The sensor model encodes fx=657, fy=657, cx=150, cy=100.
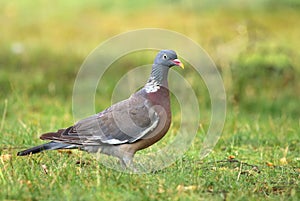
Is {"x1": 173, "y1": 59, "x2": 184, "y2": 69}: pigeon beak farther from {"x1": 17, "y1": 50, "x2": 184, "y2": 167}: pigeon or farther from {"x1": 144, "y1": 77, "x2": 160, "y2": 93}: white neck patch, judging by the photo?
{"x1": 144, "y1": 77, "x2": 160, "y2": 93}: white neck patch

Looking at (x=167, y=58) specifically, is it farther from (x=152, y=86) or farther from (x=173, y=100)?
(x=173, y=100)

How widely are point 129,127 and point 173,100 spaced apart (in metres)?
4.28

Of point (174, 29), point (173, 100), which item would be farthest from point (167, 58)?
point (174, 29)

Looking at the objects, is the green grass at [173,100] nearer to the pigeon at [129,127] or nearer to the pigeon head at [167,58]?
the pigeon at [129,127]

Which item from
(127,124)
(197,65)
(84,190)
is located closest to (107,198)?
(84,190)

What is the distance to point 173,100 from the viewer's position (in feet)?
33.2

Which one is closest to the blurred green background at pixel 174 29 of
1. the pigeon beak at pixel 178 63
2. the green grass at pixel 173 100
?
the green grass at pixel 173 100

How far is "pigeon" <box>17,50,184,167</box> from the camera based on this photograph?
581 cm

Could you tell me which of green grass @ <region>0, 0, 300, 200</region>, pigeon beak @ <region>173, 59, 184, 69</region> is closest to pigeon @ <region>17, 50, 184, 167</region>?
pigeon beak @ <region>173, 59, 184, 69</region>

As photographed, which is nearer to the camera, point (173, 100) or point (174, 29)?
point (173, 100)

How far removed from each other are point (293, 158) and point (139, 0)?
33.6 feet

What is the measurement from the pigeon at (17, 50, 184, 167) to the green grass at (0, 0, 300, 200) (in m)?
0.20

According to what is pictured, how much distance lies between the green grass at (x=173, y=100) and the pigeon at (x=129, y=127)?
20cm

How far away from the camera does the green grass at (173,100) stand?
5.01m
